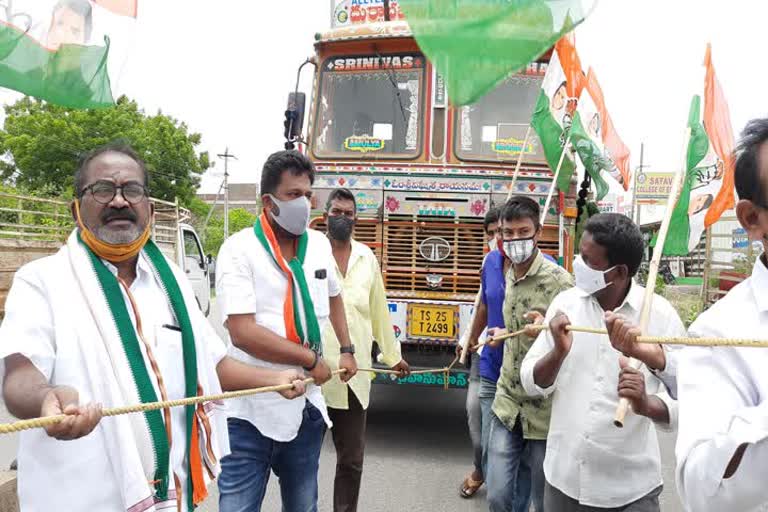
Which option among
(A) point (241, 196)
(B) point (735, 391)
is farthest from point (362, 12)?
(A) point (241, 196)

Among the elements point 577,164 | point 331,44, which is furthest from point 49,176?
point 577,164

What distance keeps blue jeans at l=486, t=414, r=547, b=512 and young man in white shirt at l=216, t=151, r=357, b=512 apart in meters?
0.92

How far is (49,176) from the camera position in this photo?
2111cm

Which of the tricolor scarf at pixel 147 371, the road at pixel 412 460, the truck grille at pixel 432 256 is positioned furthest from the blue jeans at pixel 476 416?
the tricolor scarf at pixel 147 371

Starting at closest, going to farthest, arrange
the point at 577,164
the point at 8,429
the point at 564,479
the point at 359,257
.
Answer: the point at 8,429 < the point at 564,479 < the point at 359,257 < the point at 577,164

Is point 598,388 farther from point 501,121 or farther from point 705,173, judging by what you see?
point 501,121

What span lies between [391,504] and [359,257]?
1.71 meters

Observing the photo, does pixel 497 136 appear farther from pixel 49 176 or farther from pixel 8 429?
pixel 49 176

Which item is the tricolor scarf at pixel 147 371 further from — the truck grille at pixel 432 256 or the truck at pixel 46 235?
the truck at pixel 46 235

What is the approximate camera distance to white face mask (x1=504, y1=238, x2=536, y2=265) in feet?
11.1

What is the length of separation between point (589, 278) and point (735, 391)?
1.32 metres

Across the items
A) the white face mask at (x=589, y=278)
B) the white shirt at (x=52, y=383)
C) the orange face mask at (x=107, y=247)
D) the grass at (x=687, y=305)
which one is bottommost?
the grass at (x=687, y=305)

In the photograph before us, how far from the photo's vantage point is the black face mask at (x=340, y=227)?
386 cm

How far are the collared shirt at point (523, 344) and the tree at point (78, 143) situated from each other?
52.0 feet
